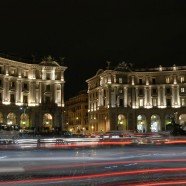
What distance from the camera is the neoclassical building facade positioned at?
86.0 m

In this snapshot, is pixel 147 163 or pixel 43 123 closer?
pixel 147 163

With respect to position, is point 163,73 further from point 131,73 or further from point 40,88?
point 40,88

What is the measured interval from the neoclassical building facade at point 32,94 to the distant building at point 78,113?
34.7m

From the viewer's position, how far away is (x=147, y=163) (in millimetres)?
20781

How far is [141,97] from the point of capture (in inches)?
4272

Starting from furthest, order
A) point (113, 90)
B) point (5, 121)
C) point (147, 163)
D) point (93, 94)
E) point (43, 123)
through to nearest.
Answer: point (93, 94)
point (113, 90)
point (43, 123)
point (5, 121)
point (147, 163)

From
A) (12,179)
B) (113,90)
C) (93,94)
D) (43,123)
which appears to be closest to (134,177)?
(12,179)

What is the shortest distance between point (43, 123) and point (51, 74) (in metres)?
11.6

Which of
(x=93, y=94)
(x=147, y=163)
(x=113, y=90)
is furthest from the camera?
(x=93, y=94)

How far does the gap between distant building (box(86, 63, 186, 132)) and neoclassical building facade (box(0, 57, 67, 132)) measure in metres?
15.9

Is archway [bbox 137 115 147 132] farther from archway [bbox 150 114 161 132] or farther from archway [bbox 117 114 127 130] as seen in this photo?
archway [bbox 117 114 127 130]

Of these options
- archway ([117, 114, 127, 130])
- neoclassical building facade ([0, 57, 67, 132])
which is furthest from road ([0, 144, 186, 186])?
archway ([117, 114, 127, 130])

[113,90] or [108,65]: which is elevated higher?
[108,65]

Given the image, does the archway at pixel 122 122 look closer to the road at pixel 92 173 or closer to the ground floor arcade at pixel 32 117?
the ground floor arcade at pixel 32 117
